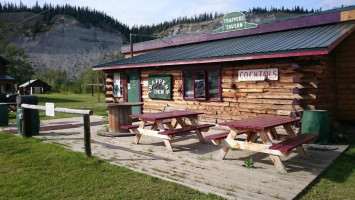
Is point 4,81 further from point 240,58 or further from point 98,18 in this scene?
point 98,18

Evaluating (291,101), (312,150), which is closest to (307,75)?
(291,101)

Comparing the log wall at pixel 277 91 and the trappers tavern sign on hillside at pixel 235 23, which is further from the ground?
the trappers tavern sign on hillside at pixel 235 23

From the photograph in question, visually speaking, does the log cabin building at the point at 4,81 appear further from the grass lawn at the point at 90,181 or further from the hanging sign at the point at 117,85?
the grass lawn at the point at 90,181

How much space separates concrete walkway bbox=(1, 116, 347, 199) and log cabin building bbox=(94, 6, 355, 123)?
2072mm

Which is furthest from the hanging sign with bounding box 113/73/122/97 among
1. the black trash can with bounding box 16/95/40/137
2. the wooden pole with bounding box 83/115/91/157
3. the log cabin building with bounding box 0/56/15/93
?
the log cabin building with bounding box 0/56/15/93

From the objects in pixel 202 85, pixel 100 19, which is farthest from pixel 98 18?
pixel 202 85

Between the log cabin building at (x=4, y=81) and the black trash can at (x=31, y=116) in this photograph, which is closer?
the black trash can at (x=31, y=116)

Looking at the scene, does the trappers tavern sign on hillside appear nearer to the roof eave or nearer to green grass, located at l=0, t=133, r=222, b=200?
the roof eave

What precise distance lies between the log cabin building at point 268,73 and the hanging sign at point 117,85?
1347 mm

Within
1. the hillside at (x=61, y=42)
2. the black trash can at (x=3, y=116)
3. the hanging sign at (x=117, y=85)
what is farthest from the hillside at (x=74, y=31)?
the black trash can at (x=3, y=116)

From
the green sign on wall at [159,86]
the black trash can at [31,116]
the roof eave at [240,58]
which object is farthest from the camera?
the green sign on wall at [159,86]

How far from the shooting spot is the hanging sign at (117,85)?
45.5 ft

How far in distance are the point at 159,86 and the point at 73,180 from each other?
7.29 meters

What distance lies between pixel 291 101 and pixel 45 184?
644cm
